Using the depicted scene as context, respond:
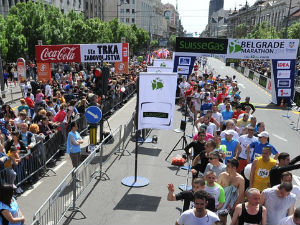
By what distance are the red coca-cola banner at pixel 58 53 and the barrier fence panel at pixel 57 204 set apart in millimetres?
11082

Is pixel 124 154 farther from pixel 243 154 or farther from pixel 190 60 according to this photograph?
pixel 190 60

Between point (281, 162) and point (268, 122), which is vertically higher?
point (281, 162)

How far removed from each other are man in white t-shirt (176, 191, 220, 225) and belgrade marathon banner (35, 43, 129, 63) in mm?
12361

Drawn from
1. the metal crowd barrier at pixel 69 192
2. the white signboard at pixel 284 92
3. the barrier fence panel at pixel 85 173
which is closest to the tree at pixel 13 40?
the metal crowd barrier at pixel 69 192

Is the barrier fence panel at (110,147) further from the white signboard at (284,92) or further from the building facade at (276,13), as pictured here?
the building facade at (276,13)

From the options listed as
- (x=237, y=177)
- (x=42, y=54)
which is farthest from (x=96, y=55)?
(x=237, y=177)

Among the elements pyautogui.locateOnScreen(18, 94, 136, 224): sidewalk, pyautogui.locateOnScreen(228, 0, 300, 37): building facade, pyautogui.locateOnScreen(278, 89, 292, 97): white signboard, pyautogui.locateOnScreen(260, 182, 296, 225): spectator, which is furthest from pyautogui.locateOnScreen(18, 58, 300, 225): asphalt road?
pyautogui.locateOnScreen(228, 0, 300, 37): building facade

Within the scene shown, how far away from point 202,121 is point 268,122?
8285 mm

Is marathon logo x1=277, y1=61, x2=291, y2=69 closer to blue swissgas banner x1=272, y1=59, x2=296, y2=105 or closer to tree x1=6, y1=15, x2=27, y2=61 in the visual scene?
blue swissgas banner x1=272, y1=59, x2=296, y2=105

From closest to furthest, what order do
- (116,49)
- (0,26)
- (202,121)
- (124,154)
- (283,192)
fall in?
(283,192)
(202,121)
(124,154)
(116,49)
(0,26)

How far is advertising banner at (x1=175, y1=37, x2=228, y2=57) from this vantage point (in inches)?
754

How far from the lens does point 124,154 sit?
10758 mm

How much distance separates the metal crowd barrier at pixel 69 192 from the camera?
18.1 feet

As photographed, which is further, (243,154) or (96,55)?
(96,55)
